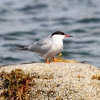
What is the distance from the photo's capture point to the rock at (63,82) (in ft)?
21.1

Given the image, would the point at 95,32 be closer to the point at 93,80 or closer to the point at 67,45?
the point at 67,45

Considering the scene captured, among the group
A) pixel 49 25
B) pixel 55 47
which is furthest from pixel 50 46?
pixel 49 25

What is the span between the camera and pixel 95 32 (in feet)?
59.9

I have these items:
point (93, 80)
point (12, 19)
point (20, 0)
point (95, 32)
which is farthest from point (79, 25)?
point (93, 80)

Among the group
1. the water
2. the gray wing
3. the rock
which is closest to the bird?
the gray wing

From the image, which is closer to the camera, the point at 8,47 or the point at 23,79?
the point at 23,79

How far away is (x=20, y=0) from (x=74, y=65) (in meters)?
19.2

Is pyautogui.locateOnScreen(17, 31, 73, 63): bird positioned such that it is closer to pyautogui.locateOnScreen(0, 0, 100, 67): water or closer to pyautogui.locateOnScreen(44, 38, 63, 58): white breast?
pyautogui.locateOnScreen(44, 38, 63, 58): white breast

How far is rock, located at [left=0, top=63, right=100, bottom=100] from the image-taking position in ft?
21.1

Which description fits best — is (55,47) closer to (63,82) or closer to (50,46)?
(50,46)

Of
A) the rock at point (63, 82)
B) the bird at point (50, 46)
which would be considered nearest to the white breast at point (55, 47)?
the bird at point (50, 46)

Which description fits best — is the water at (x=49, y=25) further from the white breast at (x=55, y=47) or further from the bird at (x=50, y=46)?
the white breast at (x=55, y=47)

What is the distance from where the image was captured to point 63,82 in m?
6.63

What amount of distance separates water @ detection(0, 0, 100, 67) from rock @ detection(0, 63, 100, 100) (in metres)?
5.99
